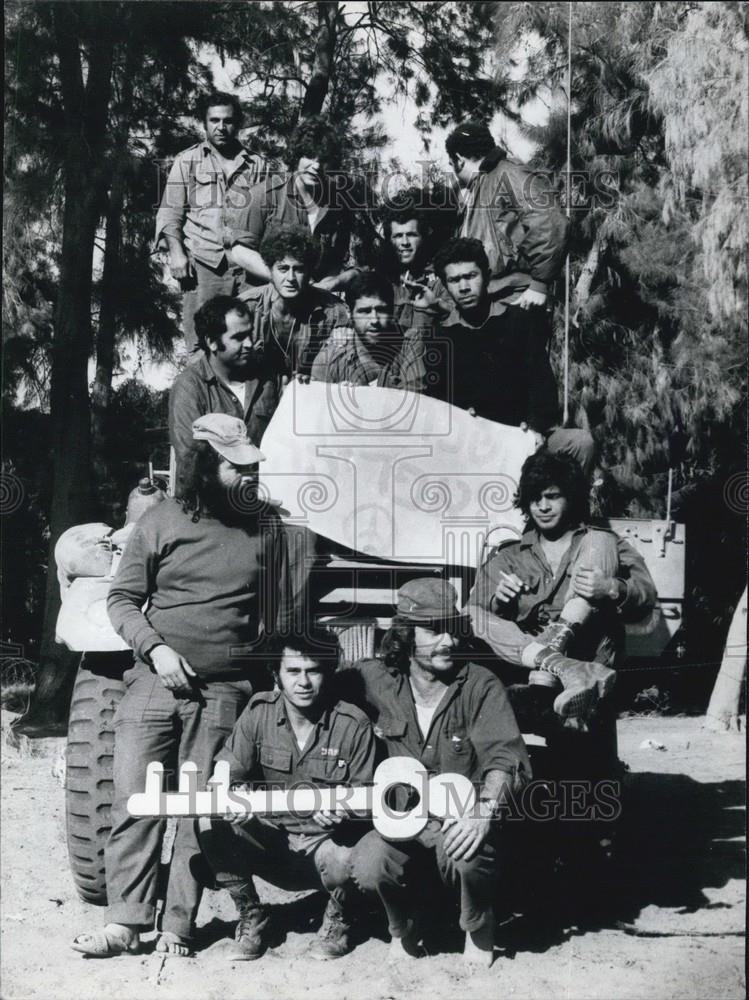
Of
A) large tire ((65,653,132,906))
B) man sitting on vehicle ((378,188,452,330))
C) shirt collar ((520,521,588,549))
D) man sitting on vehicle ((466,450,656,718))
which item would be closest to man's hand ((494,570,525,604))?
man sitting on vehicle ((466,450,656,718))

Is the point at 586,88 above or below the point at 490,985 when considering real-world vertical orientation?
above

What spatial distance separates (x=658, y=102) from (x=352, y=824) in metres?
2.56

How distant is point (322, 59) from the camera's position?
404cm

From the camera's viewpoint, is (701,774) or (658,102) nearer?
(658,102)

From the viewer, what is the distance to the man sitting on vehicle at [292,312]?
12.5 ft

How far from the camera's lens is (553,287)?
3.86 meters

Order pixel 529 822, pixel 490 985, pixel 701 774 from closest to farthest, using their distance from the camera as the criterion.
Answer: pixel 490 985 < pixel 529 822 < pixel 701 774

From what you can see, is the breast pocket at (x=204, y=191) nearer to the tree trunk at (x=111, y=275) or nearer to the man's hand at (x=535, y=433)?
the tree trunk at (x=111, y=275)

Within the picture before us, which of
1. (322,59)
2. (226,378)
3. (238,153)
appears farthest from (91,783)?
(322,59)

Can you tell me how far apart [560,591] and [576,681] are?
0.30 meters

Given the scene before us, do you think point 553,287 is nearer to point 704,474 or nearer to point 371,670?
point 704,474

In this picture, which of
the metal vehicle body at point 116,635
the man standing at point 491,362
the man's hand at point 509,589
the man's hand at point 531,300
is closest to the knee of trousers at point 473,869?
the metal vehicle body at point 116,635

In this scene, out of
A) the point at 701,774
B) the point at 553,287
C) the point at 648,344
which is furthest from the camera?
the point at 701,774

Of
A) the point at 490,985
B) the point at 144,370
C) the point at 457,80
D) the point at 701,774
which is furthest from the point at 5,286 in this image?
the point at 701,774
